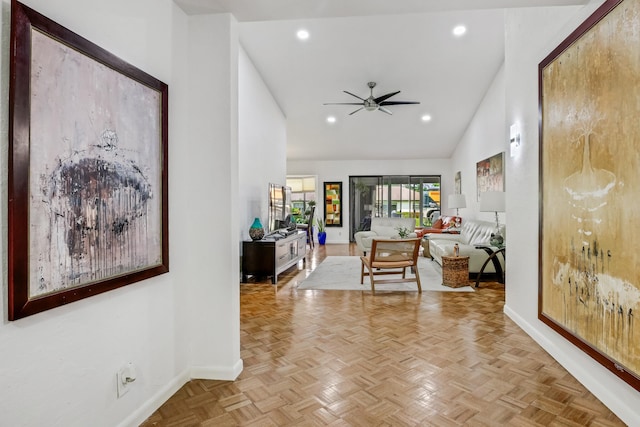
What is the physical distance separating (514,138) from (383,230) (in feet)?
16.0

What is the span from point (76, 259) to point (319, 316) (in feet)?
8.28

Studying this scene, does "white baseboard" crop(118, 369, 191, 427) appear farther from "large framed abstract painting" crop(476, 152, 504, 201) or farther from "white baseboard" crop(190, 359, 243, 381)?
"large framed abstract painting" crop(476, 152, 504, 201)

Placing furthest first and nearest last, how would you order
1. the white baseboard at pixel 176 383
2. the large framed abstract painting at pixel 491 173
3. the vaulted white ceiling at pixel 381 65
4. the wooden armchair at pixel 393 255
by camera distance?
1. the large framed abstract painting at pixel 491 173
2. the vaulted white ceiling at pixel 381 65
3. the wooden armchair at pixel 393 255
4. the white baseboard at pixel 176 383

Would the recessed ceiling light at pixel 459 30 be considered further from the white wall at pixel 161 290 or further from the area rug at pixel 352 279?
the white wall at pixel 161 290

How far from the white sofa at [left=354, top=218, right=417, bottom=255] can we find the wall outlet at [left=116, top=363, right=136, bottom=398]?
19.9 feet

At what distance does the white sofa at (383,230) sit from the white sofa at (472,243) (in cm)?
70

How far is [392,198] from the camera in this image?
1087cm

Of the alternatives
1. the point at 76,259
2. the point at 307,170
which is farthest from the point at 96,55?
the point at 307,170

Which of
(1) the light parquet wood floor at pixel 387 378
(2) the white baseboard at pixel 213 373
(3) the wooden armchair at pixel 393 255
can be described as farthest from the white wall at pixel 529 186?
(2) the white baseboard at pixel 213 373

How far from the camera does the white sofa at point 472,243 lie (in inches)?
209

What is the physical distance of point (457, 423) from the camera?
180 cm

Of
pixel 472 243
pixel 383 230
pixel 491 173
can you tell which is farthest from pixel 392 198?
pixel 472 243

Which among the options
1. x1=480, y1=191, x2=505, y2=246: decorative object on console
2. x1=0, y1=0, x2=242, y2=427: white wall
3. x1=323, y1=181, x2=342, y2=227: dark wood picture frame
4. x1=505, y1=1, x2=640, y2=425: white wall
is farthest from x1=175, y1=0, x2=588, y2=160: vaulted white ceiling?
x1=480, y1=191, x2=505, y2=246: decorative object on console

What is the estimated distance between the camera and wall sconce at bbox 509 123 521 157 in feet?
10.8
